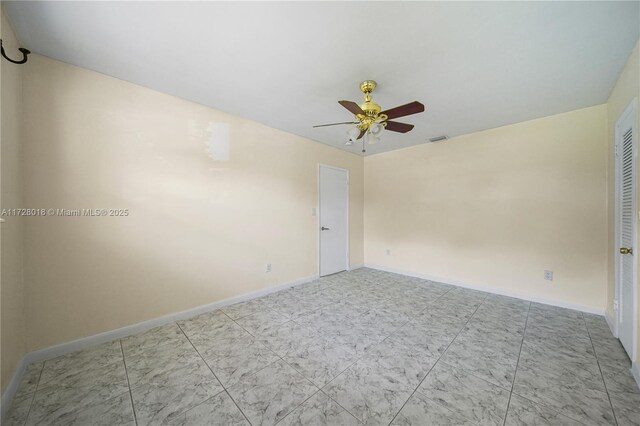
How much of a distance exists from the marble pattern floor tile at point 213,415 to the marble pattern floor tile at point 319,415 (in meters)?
0.27

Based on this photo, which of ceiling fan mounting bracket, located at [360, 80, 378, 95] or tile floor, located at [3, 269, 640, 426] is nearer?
tile floor, located at [3, 269, 640, 426]

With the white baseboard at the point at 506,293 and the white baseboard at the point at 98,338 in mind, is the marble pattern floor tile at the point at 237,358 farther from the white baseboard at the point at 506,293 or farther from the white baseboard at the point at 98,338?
the white baseboard at the point at 506,293

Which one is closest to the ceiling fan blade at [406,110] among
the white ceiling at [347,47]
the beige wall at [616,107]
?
the white ceiling at [347,47]

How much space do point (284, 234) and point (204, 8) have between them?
2.71m

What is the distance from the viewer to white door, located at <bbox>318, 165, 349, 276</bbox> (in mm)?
4148

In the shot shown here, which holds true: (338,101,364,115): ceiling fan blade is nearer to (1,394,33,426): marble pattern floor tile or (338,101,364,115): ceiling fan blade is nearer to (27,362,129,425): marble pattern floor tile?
(27,362,129,425): marble pattern floor tile

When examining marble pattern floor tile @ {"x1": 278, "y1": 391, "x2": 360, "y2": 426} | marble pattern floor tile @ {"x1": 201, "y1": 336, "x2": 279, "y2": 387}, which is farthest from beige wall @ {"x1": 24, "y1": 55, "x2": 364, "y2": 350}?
marble pattern floor tile @ {"x1": 278, "y1": 391, "x2": 360, "y2": 426}

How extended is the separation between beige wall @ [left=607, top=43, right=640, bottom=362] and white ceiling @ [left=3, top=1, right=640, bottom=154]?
0.09 m

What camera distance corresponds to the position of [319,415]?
135cm

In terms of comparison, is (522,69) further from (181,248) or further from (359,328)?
(181,248)

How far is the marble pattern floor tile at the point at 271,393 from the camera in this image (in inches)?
53.7

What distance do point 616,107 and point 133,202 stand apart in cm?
493

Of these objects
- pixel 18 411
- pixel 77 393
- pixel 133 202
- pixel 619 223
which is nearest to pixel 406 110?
pixel 619 223

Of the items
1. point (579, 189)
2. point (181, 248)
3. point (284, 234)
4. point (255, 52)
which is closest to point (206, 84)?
point (255, 52)
